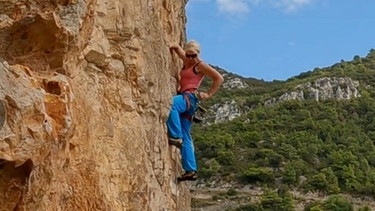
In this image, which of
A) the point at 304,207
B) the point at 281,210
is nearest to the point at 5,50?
the point at 281,210

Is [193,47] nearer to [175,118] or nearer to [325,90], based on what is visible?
[175,118]

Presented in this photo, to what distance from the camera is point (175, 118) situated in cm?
968

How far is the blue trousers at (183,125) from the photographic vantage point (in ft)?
31.8

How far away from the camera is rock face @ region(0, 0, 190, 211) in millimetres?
5965

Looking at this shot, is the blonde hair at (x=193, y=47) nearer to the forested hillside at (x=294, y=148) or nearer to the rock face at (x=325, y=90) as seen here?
the forested hillside at (x=294, y=148)

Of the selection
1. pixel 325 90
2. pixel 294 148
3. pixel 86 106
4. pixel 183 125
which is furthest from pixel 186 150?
pixel 325 90

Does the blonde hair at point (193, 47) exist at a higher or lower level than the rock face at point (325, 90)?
lower

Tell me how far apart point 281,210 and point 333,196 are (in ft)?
20.1

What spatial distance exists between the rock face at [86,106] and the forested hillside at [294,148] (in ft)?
138

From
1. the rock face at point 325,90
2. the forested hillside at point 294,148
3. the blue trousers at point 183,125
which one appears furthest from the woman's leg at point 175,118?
the rock face at point 325,90

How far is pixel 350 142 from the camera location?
65500 millimetres

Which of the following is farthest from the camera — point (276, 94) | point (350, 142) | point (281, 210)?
point (276, 94)

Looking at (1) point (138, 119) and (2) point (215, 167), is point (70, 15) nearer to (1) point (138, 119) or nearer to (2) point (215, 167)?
(1) point (138, 119)

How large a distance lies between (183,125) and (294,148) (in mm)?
54053
